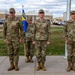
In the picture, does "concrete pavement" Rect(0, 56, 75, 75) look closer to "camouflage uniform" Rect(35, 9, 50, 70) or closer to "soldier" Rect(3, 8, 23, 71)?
"soldier" Rect(3, 8, 23, 71)

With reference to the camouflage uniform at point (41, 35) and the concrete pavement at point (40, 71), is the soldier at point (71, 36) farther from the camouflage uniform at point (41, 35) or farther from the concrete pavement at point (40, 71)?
the camouflage uniform at point (41, 35)

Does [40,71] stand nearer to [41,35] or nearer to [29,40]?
[41,35]

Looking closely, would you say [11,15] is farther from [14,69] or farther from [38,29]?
[14,69]

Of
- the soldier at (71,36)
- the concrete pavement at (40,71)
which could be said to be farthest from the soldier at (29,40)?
the soldier at (71,36)

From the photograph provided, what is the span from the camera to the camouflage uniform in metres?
7.27

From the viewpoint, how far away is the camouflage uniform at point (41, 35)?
23.8ft

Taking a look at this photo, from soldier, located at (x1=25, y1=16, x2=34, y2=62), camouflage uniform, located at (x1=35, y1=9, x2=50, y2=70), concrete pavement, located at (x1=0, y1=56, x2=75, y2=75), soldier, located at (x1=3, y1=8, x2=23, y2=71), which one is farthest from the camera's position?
soldier, located at (x1=25, y1=16, x2=34, y2=62)

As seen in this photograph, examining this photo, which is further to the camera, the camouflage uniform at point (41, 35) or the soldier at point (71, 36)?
the camouflage uniform at point (41, 35)

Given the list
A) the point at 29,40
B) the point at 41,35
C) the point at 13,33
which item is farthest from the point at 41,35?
the point at 29,40

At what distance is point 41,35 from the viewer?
23.9 ft

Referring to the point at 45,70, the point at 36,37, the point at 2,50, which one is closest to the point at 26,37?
the point at 36,37

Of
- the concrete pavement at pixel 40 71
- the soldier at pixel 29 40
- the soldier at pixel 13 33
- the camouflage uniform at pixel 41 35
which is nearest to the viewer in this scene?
the concrete pavement at pixel 40 71

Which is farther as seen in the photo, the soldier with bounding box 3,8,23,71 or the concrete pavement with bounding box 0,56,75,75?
the soldier with bounding box 3,8,23,71

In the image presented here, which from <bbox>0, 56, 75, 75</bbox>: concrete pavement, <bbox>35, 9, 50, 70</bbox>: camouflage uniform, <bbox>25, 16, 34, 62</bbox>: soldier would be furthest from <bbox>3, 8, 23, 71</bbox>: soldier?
<bbox>25, 16, 34, 62</bbox>: soldier
